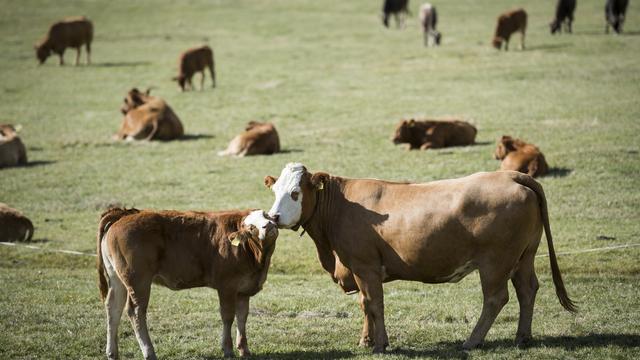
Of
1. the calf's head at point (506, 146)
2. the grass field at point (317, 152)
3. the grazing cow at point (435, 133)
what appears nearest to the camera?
the grass field at point (317, 152)

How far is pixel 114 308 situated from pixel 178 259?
0.91 metres

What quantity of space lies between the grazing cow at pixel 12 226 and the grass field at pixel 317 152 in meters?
0.39

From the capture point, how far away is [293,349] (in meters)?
10.4

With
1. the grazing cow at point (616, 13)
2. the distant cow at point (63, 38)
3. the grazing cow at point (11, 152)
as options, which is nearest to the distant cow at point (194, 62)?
the distant cow at point (63, 38)

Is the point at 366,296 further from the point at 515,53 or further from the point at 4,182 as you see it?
the point at 515,53

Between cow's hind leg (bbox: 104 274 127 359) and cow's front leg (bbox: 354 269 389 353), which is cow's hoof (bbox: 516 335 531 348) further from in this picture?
cow's hind leg (bbox: 104 274 127 359)

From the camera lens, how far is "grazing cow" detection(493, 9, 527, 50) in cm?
3934

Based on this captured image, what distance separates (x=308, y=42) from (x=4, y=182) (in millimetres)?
25442

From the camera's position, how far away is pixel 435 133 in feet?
77.9

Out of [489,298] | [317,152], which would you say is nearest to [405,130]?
[317,152]

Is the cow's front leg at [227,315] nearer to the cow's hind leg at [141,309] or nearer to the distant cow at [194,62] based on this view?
the cow's hind leg at [141,309]

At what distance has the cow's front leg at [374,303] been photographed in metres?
9.94

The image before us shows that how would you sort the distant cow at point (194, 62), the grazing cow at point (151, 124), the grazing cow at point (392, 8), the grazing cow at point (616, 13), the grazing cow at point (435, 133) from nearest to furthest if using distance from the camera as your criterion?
the grazing cow at point (435, 133) < the grazing cow at point (151, 124) < the distant cow at point (194, 62) < the grazing cow at point (616, 13) < the grazing cow at point (392, 8)

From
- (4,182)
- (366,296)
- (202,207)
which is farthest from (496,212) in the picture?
(4,182)
